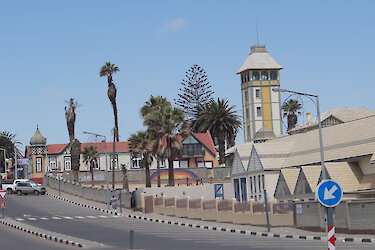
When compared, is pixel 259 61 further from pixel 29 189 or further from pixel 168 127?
pixel 29 189

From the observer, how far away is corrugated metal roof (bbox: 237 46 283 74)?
114 m

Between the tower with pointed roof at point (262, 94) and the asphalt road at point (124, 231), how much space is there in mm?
51726

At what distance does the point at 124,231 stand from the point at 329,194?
2852 cm

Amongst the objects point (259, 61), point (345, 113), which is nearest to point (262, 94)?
point (259, 61)

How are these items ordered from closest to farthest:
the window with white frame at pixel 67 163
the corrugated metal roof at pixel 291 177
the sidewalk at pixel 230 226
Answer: the sidewalk at pixel 230 226 < the corrugated metal roof at pixel 291 177 < the window with white frame at pixel 67 163

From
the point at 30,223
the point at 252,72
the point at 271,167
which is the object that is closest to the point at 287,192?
the point at 271,167

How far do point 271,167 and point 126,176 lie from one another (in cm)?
3333

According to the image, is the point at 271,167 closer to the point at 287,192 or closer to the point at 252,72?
the point at 287,192

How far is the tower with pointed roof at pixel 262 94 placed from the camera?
113 m

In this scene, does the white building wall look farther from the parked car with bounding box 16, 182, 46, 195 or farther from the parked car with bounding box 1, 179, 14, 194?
the parked car with bounding box 1, 179, 14, 194

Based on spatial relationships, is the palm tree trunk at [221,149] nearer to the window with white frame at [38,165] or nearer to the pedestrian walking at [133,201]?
the window with white frame at [38,165]

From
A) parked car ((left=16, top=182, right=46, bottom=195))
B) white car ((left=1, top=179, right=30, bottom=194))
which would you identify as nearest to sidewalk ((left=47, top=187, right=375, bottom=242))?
parked car ((left=16, top=182, right=46, bottom=195))

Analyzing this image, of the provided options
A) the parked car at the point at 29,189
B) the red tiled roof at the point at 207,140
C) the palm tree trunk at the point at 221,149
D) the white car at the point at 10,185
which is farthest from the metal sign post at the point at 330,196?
the palm tree trunk at the point at 221,149

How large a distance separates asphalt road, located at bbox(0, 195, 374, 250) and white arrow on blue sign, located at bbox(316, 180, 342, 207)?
13.1 meters
